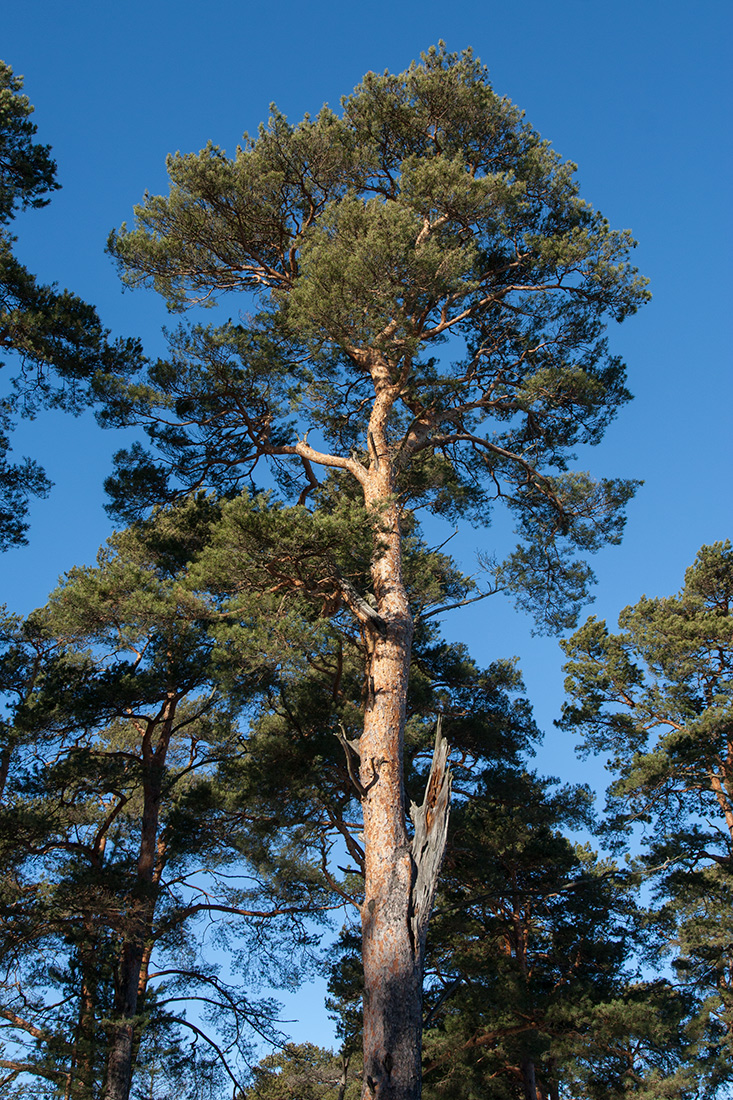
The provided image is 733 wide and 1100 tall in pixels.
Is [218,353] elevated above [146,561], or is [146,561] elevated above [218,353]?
[218,353]

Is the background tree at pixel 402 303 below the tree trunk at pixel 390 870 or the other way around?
the other way around

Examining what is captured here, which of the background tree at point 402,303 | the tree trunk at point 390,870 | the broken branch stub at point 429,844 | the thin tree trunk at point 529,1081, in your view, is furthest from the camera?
the thin tree trunk at point 529,1081

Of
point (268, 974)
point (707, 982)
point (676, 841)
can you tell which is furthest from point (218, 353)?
point (707, 982)

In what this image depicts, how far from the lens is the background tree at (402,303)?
31.8ft

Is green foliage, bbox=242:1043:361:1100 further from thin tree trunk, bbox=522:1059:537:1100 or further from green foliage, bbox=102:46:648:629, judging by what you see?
green foliage, bbox=102:46:648:629

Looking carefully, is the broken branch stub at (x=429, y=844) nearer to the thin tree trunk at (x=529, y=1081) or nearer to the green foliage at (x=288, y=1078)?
the green foliage at (x=288, y=1078)

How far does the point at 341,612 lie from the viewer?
10383 millimetres

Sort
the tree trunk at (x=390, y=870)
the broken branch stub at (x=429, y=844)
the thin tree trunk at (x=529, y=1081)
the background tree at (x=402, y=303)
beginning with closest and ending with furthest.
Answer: the tree trunk at (x=390, y=870) < the broken branch stub at (x=429, y=844) < the background tree at (x=402, y=303) < the thin tree trunk at (x=529, y=1081)

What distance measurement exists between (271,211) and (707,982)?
13.9 m

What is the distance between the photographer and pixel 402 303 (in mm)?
10148

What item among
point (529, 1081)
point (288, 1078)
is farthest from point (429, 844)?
point (288, 1078)

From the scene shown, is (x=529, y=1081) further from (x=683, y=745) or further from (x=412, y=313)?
(x=412, y=313)

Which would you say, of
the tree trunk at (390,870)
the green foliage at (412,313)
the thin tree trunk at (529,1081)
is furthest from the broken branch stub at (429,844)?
the thin tree trunk at (529,1081)

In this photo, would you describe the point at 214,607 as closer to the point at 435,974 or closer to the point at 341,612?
the point at 341,612
